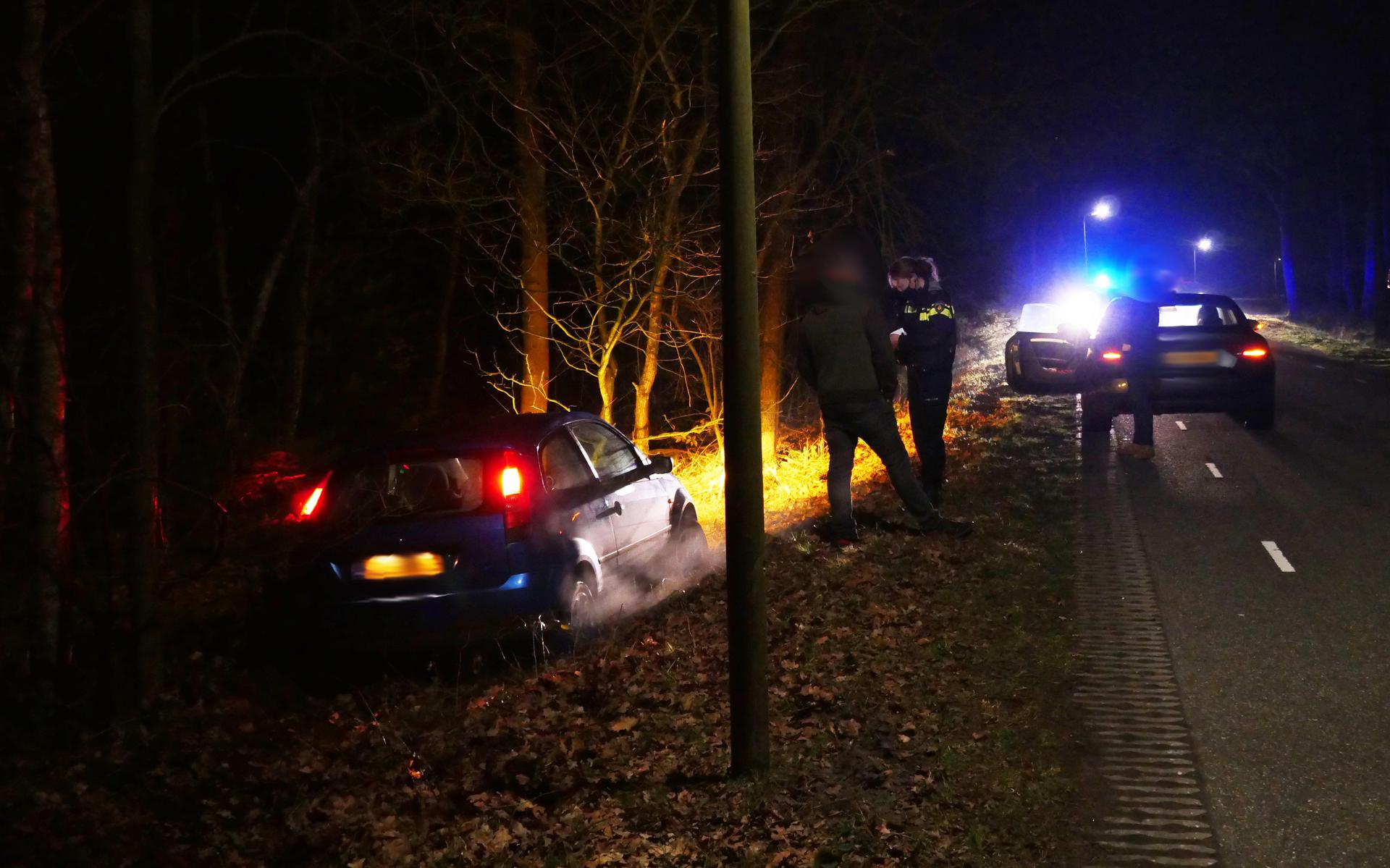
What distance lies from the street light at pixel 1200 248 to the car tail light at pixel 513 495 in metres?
106

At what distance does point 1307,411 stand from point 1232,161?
4165 cm

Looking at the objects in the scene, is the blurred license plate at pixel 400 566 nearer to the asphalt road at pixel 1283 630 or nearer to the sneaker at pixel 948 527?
the asphalt road at pixel 1283 630

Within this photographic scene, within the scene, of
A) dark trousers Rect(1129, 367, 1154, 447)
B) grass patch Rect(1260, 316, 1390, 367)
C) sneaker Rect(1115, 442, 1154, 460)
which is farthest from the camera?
grass patch Rect(1260, 316, 1390, 367)

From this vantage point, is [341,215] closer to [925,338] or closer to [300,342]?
[300,342]

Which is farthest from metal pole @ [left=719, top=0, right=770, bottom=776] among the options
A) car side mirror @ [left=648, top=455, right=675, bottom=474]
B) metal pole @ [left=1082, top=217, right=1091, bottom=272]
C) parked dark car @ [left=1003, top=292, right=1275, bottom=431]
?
metal pole @ [left=1082, top=217, right=1091, bottom=272]

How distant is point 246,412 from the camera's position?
19031mm

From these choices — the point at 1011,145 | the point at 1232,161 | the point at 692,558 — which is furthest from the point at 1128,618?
the point at 1232,161

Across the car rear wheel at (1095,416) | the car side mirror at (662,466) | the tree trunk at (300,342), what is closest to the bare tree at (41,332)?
the car side mirror at (662,466)

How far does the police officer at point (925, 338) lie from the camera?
11531mm

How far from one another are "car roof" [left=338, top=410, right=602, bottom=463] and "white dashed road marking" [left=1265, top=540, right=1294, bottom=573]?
5.50 meters

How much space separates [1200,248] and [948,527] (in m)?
110

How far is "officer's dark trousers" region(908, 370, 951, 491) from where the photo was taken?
11.7m

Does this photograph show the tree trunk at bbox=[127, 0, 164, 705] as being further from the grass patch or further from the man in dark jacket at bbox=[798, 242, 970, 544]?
the grass patch

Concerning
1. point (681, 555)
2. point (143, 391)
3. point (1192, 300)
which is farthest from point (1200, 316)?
point (143, 391)
